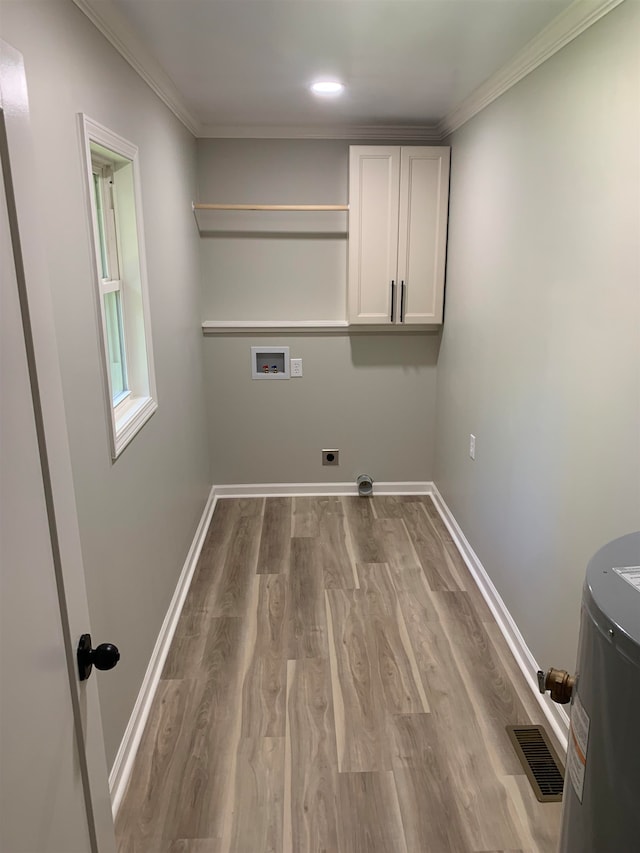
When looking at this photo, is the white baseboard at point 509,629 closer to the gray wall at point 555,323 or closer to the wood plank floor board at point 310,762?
the gray wall at point 555,323

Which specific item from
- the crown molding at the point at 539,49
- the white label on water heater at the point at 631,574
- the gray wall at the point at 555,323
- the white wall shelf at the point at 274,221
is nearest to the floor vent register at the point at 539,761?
the gray wall at the point at 555,323

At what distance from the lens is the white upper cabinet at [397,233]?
3.52m

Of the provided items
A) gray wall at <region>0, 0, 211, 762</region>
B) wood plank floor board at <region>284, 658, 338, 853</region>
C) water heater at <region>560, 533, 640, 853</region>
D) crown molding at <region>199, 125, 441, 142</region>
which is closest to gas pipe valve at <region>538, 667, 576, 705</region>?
water heater at <region>560, 533, 640, 853</region>

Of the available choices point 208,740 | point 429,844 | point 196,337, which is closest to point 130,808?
point 208,740

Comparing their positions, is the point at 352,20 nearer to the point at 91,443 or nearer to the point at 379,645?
the point at 91,443

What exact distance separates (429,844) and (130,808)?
3.00 feet

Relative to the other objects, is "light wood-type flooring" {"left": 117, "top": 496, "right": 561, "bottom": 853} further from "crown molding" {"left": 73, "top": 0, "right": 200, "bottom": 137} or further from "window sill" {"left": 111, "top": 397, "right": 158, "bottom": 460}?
"crown molding" {"left": 73, "top": 0, "right": 200, "bottom": 137}

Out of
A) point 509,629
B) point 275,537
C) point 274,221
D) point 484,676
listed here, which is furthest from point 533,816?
point 274,221

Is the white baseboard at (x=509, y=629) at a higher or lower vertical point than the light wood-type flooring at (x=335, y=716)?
higher

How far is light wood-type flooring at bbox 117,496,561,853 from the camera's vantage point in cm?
180

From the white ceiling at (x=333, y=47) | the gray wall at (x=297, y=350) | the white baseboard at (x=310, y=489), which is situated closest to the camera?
the white ceiling at (x=333, y=47)

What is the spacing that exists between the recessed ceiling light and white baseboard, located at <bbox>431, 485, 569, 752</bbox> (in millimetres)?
2397

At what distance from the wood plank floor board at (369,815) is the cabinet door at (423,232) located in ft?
8.54

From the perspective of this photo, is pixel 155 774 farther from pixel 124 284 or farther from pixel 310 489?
pixel 310 489
